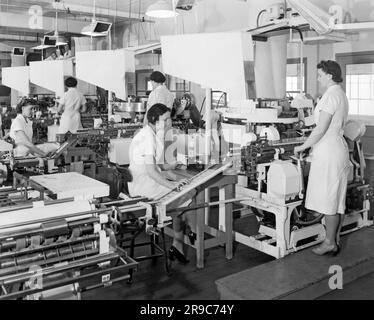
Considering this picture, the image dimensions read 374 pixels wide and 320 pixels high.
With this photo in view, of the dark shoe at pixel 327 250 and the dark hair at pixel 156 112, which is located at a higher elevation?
the dark hair at pixel 156 112

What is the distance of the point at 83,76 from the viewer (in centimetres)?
476

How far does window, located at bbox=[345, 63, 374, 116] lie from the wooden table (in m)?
3.96

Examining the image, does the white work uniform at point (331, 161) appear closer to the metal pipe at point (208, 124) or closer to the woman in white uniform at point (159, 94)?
the metal pipe at point (208, 124)

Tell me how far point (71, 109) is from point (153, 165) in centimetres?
383

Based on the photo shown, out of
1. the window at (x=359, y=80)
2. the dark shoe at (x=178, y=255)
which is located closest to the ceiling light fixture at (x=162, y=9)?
the dark shoe at (x=178, y=255)

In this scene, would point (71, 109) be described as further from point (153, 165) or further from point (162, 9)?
point (153, 165)

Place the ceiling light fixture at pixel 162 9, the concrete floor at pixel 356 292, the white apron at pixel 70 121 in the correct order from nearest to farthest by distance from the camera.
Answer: the concrete floor at pixel 356 292 < the ceiling light fixture at pixel 162 9 < the white apron at pixel 70 121

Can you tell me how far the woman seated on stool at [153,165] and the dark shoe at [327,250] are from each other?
953 millimetres

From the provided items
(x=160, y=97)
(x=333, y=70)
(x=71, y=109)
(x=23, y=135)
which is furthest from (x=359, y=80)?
(x=23, y=135)

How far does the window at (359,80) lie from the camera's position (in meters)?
6.27

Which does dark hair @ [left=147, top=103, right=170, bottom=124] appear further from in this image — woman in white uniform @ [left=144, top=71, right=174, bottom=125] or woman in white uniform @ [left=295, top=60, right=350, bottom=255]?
woman in white uniform @ [left=144, top=71, right=174, bottom=125]

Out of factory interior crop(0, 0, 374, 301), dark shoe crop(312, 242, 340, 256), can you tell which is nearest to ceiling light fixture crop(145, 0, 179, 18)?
factory interior crop(0, 0, 374, 301)

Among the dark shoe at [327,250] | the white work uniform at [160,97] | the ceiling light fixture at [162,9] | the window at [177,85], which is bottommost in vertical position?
the dark shoe at [327,250]

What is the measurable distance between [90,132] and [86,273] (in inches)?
129
